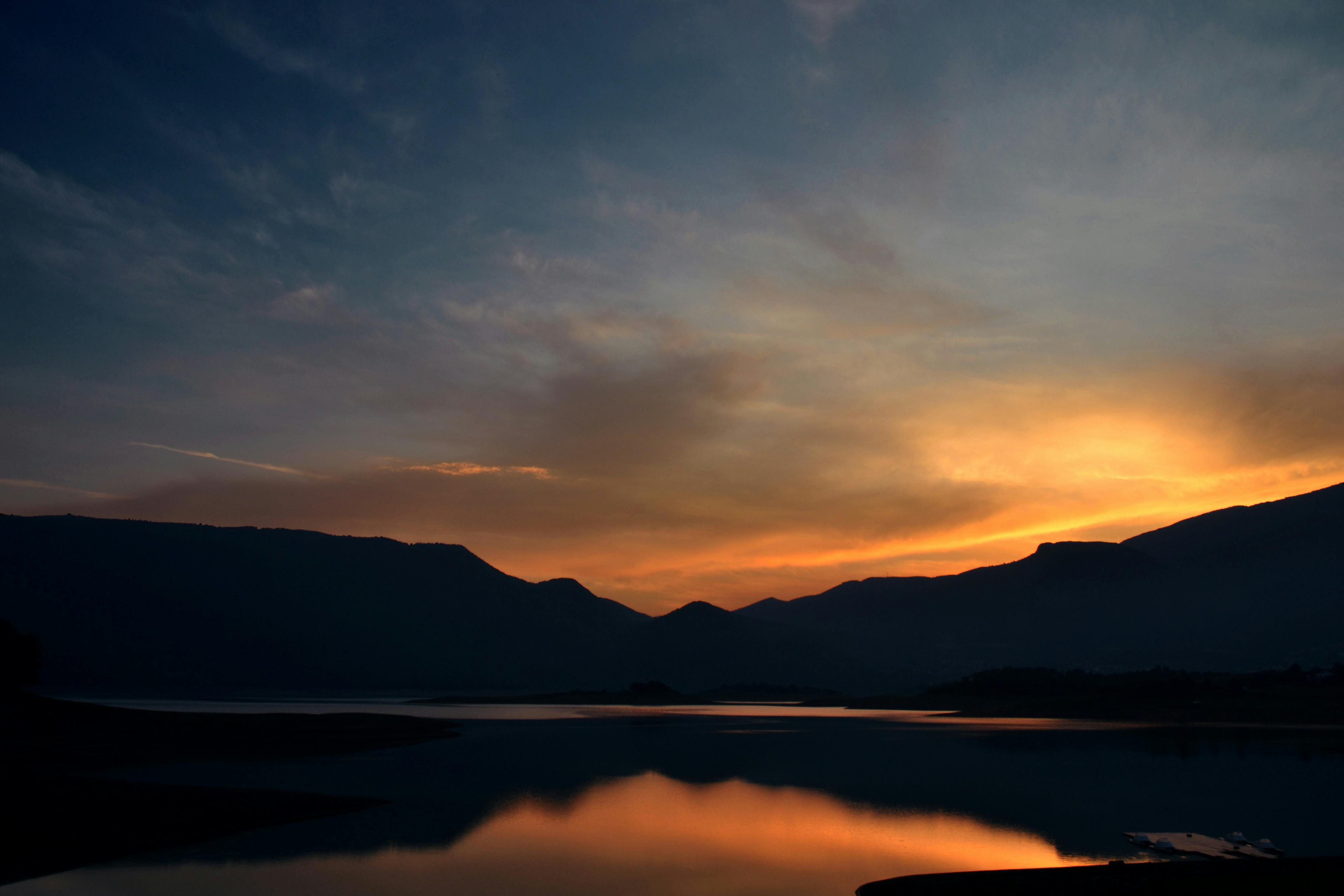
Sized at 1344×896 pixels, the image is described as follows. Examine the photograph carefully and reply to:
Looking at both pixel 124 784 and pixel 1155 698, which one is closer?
pixel 124 784

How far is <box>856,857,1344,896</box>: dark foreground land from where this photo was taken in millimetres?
21922

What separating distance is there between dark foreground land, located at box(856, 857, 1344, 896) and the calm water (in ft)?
11.8

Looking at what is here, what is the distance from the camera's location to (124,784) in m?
37.5

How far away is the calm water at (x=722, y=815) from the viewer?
27.2 m

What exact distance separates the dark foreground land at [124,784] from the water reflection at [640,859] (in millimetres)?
4794

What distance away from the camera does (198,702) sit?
500ft

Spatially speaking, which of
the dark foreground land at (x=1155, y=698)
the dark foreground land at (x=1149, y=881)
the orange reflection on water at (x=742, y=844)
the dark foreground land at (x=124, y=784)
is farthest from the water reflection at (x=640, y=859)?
the dark foreground land at (x=1155, y=698)

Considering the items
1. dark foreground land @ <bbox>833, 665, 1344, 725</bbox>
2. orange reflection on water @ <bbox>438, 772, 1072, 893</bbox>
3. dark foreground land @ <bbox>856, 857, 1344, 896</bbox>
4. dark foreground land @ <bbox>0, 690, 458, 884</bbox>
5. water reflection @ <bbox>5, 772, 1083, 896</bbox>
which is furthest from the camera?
dark foreground land @ <bbox>833, 665, 1344, 725</bbox>

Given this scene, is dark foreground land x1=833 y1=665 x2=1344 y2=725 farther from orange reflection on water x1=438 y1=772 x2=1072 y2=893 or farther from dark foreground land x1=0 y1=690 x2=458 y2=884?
dark foreground land x1=0 y1=690 x2=458 y2=884

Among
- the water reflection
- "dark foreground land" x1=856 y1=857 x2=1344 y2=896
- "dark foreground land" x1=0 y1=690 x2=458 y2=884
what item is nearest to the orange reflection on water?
the water reflection

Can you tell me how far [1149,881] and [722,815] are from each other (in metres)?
20.6

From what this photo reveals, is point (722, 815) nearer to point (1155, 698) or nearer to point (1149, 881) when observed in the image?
point (1149, 881)

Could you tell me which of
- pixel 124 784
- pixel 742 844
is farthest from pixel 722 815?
pixel 124 784

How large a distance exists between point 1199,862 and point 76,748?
63.4 meters
